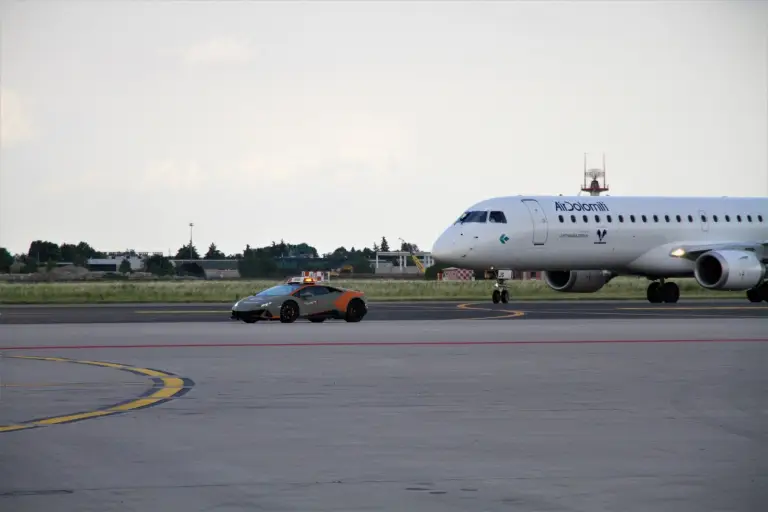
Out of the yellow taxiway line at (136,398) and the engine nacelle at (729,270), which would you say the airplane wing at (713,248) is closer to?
the engine nacelle at (729,270)

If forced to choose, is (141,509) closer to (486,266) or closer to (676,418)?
(676,418)

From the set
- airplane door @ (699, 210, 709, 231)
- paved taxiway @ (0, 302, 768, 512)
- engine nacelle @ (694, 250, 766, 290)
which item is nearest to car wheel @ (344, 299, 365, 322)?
paved taxiway @ (0, 302, 768, 512)

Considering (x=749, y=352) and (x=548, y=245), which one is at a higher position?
(x=548, y=245)

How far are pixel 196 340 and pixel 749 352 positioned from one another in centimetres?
1150

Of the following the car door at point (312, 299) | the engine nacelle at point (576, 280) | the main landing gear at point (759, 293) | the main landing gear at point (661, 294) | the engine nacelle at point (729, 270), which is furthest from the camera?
the engine nacelle at point (576, 280)

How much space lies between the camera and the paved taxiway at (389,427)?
934 centimetres

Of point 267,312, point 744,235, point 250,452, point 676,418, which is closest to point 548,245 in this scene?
point 744,235

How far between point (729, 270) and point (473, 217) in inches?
384

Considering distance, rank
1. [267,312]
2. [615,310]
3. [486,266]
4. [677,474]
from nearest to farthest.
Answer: [677,474], [267,312], [615,310], [486,266]

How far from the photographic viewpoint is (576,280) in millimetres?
52750

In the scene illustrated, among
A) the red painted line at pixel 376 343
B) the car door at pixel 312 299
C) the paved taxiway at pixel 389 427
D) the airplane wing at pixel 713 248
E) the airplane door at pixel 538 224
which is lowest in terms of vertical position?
the paved taxiway at pixel 389 427

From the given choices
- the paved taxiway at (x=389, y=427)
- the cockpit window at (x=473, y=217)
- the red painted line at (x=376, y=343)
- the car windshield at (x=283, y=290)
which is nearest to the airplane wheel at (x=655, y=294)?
the cockpit window at (x=473, y=217)

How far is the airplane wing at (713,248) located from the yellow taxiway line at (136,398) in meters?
33.8

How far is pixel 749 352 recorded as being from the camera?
2361 centimetres
